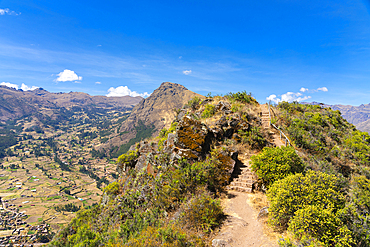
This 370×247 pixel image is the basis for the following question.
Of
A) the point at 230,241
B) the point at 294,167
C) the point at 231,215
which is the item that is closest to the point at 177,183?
the point at 231,215

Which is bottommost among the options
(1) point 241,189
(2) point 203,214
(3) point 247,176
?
(2) point 203,214

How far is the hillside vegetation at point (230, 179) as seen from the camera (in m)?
5.33

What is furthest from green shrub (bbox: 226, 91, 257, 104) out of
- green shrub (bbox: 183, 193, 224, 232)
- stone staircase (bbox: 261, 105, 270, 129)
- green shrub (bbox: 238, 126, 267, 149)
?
green shrub (bbox: 183, 193, 224, 232)

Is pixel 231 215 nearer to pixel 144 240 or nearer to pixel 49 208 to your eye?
pixel 144 240

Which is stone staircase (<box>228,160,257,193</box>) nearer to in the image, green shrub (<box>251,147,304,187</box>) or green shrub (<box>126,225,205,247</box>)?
green shrub (<box>251,147,304,187</box>)

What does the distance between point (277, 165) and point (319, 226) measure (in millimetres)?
4291

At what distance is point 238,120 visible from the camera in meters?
15.5

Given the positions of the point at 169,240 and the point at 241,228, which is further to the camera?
the point at 241,228

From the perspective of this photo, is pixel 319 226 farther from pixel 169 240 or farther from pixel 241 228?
pixel 169 240

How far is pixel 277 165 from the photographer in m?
9.16

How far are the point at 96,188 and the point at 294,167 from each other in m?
181

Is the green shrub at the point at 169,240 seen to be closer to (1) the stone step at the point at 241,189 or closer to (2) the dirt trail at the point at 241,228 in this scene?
(2) the dirt trail at the point at 241,228

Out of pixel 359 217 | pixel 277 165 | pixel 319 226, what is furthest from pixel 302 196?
pixel 277 165

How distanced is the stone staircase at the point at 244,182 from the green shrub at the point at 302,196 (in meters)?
3.50
